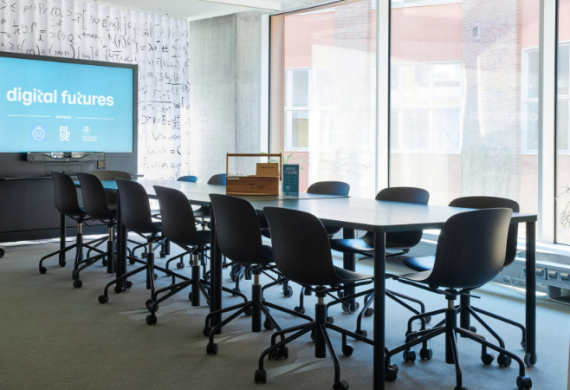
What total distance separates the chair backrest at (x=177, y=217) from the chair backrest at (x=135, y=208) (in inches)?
12.8

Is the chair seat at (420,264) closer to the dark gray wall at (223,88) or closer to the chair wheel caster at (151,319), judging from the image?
the chair wheel caster at (151,319)

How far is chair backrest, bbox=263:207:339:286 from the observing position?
295 centimetres

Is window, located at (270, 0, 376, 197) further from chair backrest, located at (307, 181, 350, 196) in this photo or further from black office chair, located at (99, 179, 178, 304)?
black office chair, located at (99, 179, 178, 304)

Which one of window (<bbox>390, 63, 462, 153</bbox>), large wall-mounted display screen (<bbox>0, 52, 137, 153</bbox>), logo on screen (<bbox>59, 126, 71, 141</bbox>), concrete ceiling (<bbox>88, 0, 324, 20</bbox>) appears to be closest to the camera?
window (<bbox>390, 63, 462, 153</bbox>)

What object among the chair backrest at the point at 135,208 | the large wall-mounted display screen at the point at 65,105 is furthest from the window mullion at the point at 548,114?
the large wall-mounted display screen at the point at 65,105

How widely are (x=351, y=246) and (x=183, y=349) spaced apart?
4.34ft

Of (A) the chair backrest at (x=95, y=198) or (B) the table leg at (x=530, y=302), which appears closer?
(B) the table leg at (x=530, y=302)

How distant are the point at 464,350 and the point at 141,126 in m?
5.65

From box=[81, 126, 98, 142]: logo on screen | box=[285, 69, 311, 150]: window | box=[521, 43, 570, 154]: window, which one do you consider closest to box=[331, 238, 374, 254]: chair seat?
box=[521, 43, 570, 154]: window

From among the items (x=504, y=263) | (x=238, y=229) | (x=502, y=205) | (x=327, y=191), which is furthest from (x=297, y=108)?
(x=504, y=263)

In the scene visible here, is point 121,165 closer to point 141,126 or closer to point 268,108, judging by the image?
point 141,126

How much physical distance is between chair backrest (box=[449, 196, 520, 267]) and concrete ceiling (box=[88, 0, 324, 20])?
392 cm

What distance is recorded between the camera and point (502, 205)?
3.70 metres

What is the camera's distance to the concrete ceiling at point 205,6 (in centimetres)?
701
